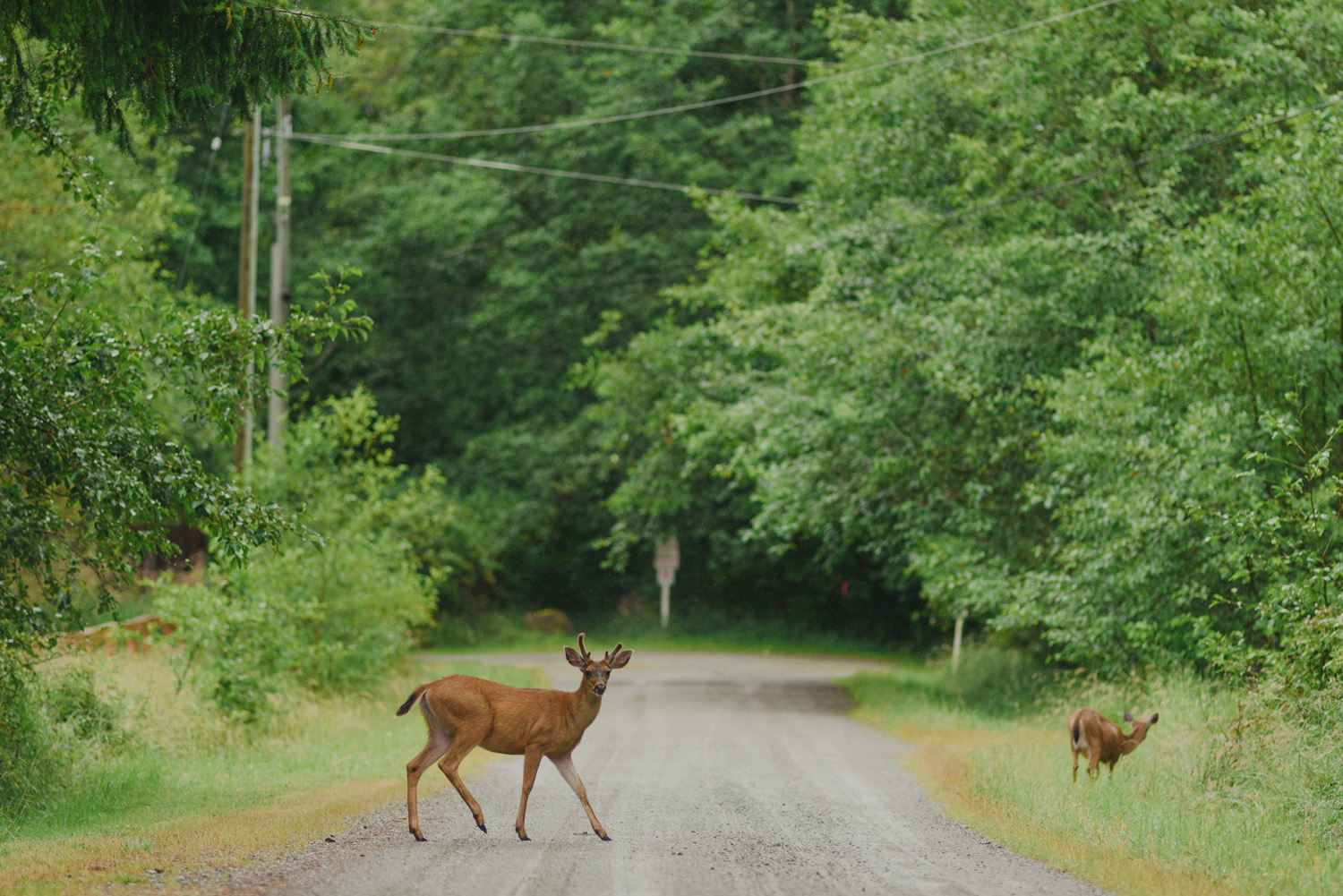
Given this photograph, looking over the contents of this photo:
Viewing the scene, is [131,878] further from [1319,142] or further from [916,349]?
[916,349]

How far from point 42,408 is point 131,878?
3.76 meters

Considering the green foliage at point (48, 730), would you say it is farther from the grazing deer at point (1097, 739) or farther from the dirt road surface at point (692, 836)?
the grazing deer at point (1097, 739)

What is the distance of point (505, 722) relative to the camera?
8.19m

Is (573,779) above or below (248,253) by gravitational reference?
below

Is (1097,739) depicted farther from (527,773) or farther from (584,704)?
(527,773)

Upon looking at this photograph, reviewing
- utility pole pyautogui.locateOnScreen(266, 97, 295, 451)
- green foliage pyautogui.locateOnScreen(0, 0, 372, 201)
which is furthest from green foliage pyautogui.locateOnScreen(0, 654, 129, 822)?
utility pole pyautogui.locateOnScreen(266, 97, 295, 451)

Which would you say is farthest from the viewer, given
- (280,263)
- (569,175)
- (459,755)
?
(569,175)

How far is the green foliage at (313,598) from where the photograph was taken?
14.5m

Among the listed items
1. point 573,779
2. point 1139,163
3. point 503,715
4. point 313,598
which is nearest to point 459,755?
point 503,715

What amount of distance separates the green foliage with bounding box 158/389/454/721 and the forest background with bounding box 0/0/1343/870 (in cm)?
8

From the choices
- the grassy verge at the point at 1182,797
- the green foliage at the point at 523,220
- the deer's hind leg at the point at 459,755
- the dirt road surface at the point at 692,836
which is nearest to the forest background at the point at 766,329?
the green foliage at the point at 523,220

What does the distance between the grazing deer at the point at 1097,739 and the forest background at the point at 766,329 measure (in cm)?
116

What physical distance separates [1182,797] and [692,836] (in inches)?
171

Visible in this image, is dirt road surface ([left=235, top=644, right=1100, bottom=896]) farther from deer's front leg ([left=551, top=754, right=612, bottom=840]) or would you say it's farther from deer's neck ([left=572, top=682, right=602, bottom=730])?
deer's neck ([left=572, top=682, right=602, bottom=730])
